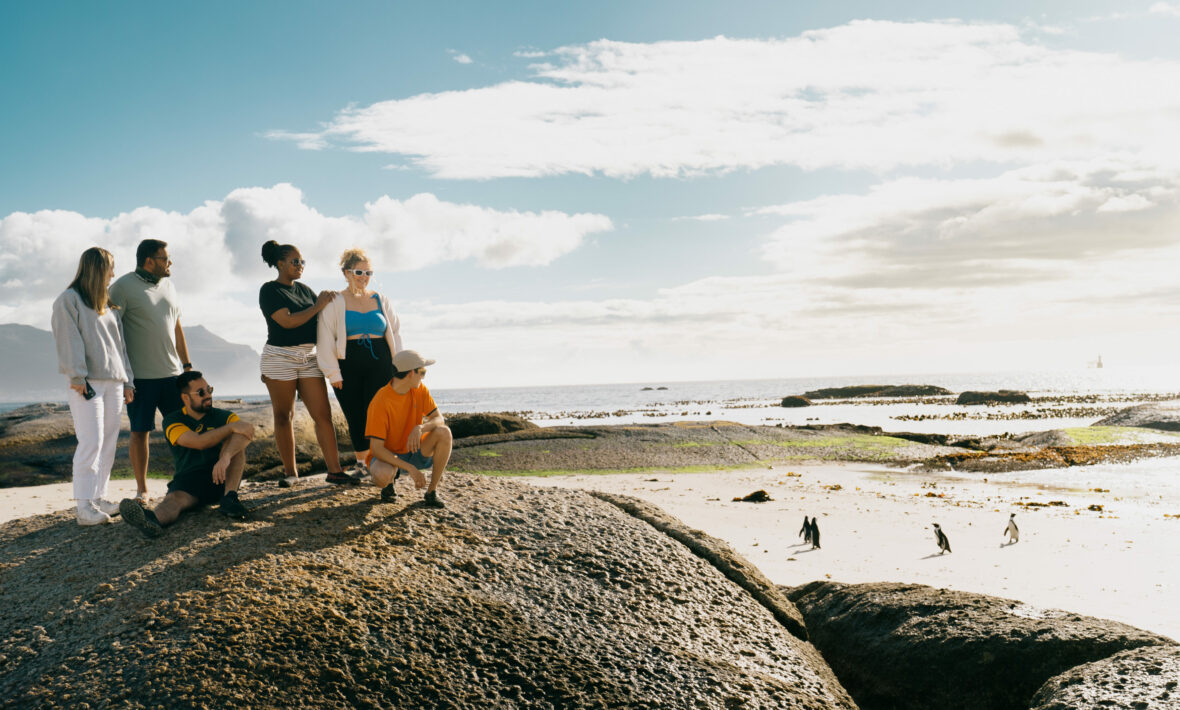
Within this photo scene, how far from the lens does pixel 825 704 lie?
366cm

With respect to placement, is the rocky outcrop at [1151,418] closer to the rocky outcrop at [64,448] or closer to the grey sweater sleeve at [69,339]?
the rocky outcrop at [64,448]

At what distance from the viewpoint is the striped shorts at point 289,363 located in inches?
236

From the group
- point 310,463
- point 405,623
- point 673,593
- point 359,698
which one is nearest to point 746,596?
point 673,593

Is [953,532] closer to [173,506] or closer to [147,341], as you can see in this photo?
A: [173,506]

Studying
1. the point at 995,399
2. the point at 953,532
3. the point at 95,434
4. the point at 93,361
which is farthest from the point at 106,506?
the point at 995,399

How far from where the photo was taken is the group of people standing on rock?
15.2ft

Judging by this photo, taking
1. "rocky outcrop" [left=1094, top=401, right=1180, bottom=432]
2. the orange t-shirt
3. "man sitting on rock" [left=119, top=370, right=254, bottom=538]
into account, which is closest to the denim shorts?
"man sitting on rock" [left=119, top=370, right=254, bottom=538]

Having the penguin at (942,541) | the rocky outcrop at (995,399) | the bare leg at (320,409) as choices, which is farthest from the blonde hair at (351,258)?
the rocky outcrop at (995,399)

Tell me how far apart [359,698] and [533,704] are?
2.27ft

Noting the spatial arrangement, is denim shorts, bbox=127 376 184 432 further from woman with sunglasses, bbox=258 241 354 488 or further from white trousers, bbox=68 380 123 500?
woman with sunglasses, bbox=258 241 354 488

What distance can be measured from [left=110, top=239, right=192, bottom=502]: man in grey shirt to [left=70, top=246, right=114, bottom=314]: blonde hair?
0.35 m

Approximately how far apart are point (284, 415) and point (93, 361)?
1.34 m

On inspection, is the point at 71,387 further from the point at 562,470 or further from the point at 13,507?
the point at 562,470

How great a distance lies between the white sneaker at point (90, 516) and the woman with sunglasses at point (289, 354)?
1.37 meters
